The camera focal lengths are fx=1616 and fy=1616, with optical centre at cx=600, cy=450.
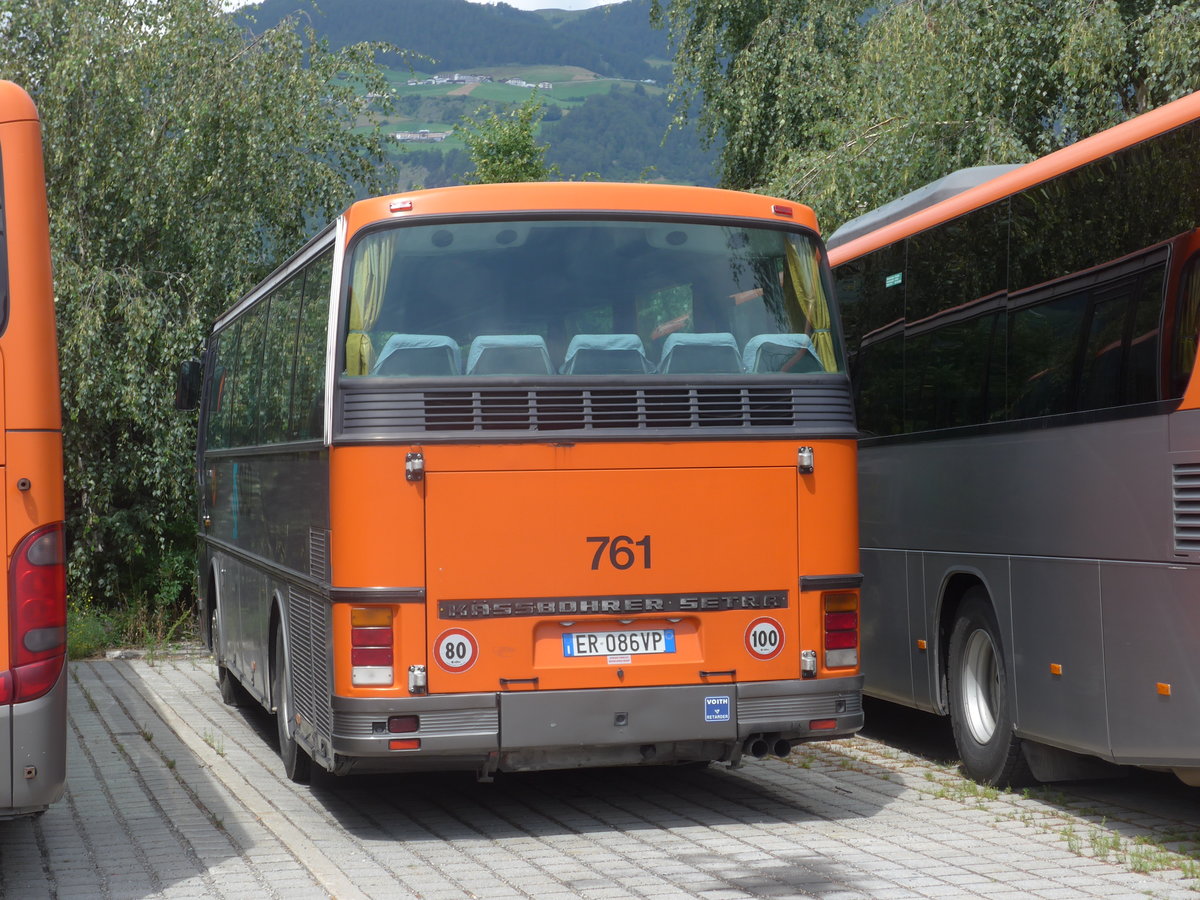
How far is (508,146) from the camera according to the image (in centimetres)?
3972

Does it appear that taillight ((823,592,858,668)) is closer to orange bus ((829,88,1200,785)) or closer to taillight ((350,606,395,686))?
orange bus ((829,88,1200,785))

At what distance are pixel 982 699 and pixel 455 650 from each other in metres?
3.46

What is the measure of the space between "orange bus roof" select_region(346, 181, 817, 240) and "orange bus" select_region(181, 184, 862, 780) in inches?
0.6

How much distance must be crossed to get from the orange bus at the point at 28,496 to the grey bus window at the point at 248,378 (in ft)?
13.5

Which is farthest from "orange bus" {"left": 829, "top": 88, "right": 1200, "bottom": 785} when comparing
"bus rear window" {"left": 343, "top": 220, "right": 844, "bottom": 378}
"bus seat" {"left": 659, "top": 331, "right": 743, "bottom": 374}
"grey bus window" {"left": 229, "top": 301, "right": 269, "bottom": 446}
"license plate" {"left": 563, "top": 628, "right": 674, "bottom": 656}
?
"grey bus window" {"left": 229, "top": 301, "right": 269, "bottom": 446}

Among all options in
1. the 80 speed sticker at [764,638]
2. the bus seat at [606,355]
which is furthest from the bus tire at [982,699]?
the bus seat at [606,355]

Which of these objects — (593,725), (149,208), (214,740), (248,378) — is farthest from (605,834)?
(149,208)

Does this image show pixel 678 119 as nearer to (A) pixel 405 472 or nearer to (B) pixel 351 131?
(B) pixel 351 131

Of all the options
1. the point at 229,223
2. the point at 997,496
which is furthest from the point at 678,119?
the point at 997,496

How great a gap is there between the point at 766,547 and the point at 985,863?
5.87 feet

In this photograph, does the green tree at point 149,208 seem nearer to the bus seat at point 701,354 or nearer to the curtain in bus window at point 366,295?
the curtain in bus window at point 366,295

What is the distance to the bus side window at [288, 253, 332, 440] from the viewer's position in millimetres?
8086

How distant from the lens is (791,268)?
8266mm

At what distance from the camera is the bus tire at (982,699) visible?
29.1ft
